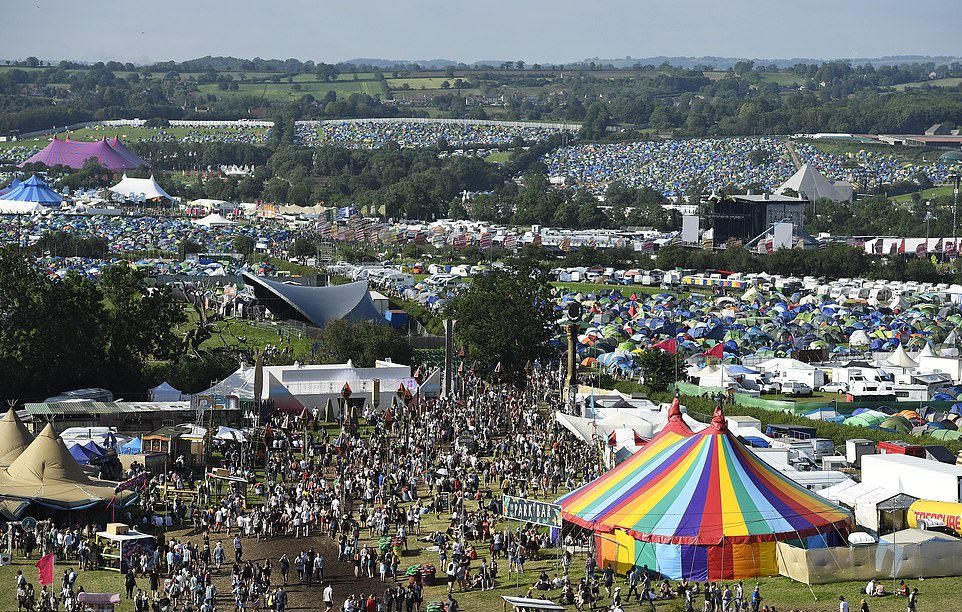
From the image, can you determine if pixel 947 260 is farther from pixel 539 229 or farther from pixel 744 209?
pixel 539 229

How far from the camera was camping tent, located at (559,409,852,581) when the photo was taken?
19.1m

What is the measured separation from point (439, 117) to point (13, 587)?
17546 cm

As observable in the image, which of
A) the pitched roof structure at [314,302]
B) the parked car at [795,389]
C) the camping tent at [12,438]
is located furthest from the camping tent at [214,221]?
the camping tent at [12,438]

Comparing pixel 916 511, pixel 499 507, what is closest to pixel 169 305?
pixel 499 507

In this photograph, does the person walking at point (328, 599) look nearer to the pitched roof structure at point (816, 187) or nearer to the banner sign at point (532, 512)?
the banner sign at point (532, 512)

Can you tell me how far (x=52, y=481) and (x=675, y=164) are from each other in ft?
393

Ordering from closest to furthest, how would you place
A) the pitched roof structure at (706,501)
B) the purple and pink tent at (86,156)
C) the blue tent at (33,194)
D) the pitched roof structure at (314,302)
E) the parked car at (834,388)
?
the pitched roof structure at (706,501) < the parked car at (834,388) < the pitched roof structure at (314,302) < the blue tent at (33,194) < the purple and pink tent at (86,156)

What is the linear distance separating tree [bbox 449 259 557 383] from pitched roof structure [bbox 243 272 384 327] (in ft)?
22.9

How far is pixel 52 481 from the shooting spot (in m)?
23.2

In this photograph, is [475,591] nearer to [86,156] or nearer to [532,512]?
[532,512]

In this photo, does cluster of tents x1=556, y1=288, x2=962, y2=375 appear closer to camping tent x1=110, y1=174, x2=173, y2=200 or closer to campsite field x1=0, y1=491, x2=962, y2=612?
campsite field x1=0, y1=491, x2=962, y2=612

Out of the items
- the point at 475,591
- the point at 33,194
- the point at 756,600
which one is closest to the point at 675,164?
the point at 33,194

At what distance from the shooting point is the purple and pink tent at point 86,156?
431 feet

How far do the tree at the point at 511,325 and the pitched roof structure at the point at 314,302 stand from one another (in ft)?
22.9
